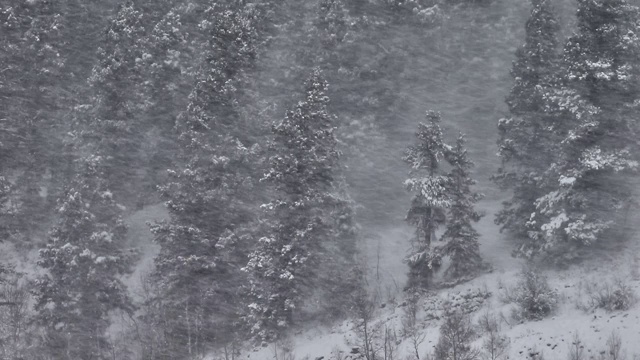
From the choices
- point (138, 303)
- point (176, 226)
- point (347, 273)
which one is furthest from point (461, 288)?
point (138, 303)

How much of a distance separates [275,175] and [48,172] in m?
22.7

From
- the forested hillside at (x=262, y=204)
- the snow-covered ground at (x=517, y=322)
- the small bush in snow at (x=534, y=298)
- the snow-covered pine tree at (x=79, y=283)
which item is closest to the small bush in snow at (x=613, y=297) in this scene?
the forested hillside at (x=262, y=204)

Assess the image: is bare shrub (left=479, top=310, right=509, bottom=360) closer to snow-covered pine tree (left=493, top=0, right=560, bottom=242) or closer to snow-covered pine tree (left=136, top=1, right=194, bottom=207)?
snow-covered pine tree (left=493, top=0, right=560, bottom=242)

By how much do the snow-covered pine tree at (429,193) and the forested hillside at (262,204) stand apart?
0.11 m

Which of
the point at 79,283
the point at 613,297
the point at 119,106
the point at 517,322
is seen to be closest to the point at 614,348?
the point at 613,297

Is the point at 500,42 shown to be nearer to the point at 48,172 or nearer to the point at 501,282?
the point at 501,282

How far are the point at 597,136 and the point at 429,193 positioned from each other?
7.94 metres

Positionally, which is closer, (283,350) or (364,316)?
(364,316)

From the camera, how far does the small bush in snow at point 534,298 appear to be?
26844 millimetres

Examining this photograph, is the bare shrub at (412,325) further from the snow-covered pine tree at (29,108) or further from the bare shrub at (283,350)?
the snow-covered pine tree at (29,108)

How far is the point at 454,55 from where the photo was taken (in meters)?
59.2

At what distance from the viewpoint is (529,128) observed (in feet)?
118

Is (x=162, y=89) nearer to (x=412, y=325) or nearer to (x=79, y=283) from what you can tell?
(x=79, y=283)

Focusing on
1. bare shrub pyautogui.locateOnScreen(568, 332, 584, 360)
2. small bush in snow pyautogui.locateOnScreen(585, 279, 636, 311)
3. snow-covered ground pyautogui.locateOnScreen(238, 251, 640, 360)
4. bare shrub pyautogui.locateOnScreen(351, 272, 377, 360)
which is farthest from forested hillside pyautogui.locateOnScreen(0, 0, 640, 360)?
bare shrub pyautogui.locateOnScreen(568, 332, 584, 360)
